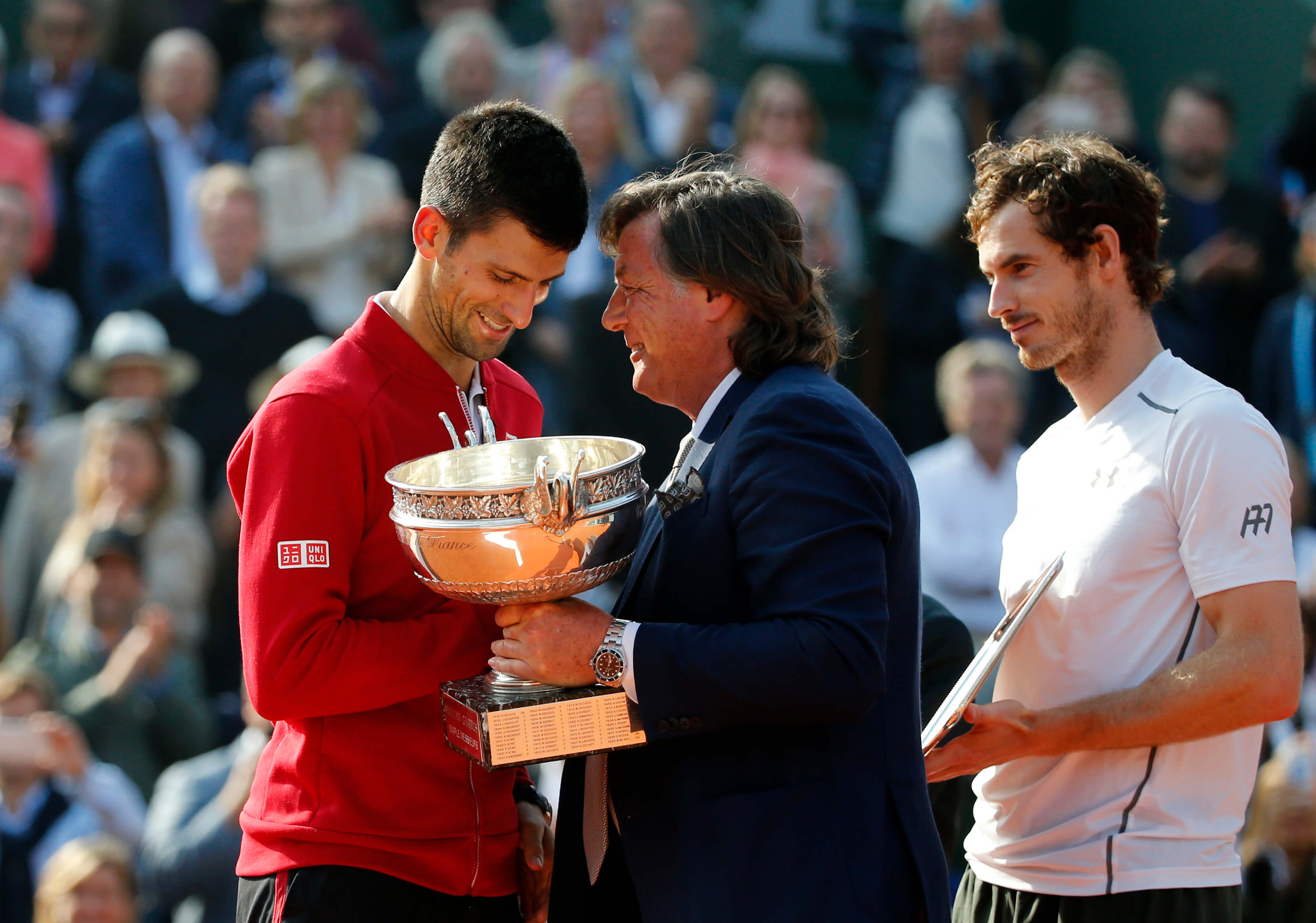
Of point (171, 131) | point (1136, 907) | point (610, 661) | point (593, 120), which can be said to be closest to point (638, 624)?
point (610, 661)

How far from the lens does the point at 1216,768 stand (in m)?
2.47

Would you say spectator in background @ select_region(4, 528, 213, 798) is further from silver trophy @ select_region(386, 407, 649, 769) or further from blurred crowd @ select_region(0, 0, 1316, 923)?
silver trophy @ select_region(386, 407, 649, 769)

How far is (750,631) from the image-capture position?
81.3 inches

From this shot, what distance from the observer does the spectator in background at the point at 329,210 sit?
6.60 metres

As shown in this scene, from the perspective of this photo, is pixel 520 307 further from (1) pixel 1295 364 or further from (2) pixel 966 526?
(1) pixel 1295 364

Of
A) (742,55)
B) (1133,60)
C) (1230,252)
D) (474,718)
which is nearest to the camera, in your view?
(474,718)

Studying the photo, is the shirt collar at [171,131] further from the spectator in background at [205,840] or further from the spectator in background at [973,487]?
the spectator in background at [973,487]

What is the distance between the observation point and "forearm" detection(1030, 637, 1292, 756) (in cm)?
234

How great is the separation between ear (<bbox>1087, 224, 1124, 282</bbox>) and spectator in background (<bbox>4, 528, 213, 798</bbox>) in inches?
151

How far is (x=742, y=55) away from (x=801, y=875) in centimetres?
772

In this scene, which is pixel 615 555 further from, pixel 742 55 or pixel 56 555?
pixel 742 55

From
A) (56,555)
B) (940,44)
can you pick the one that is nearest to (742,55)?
(940,44)

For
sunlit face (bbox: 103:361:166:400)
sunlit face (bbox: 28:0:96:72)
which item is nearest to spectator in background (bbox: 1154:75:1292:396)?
sunlit face (bbox: 103:361:166:400)

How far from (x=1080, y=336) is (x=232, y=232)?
447 centimetres
